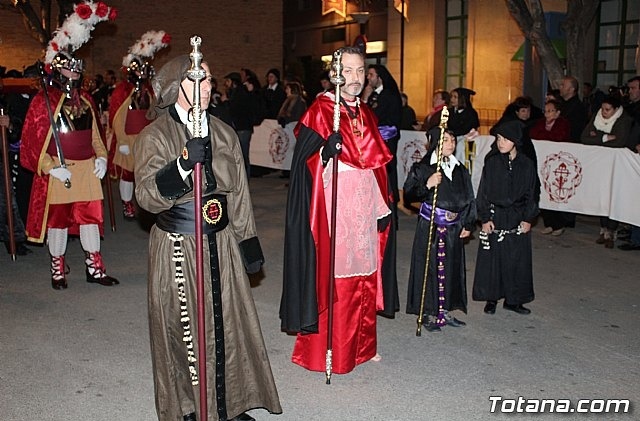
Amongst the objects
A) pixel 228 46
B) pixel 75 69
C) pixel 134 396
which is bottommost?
pixel 134 396

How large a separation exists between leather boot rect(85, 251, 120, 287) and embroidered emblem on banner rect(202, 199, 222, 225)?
377 cm

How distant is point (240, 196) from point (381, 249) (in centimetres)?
144

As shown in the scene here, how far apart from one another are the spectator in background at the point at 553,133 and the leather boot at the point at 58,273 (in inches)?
234

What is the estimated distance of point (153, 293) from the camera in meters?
4.05

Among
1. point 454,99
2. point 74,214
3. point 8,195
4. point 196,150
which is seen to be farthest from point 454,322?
point 454,99

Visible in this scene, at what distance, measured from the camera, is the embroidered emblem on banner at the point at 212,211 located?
3.96 m

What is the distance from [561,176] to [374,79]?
2.68 meters

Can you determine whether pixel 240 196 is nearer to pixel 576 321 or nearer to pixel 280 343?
pixel 280 343

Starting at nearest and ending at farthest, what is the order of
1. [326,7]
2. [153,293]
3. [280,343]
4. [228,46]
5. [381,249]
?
[153,293]
[381,249]
[280,343]
[326,7]
[228,46]

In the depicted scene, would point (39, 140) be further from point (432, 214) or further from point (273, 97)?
point (273, 97)

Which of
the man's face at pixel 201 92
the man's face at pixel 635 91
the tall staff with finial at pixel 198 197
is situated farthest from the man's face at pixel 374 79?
the tall staff with finial at pixel 198 197

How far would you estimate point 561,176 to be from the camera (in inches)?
383

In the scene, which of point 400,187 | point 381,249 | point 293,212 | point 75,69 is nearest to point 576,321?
point 381,249

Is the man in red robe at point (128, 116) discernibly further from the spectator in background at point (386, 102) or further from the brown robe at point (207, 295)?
the brown robe at point (207, 295)
